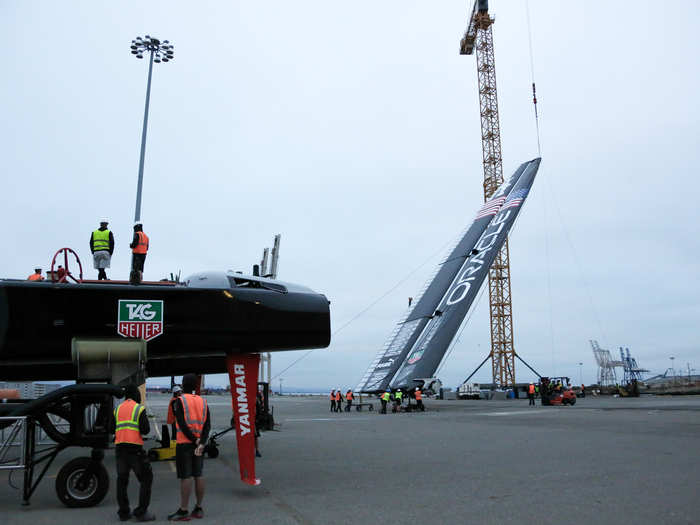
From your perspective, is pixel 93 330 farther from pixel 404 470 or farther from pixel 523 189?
pixel 523 189

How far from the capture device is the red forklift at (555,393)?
34969 millimetres

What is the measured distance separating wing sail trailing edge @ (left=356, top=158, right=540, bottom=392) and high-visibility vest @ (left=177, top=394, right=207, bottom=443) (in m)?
24.4

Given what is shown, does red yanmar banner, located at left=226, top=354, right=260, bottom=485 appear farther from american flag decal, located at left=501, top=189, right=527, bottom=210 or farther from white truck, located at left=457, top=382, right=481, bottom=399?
white truck, located at left=457, top=382, right=481, bottom=399

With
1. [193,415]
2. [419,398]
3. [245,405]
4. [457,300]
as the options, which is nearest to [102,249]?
[245,405]

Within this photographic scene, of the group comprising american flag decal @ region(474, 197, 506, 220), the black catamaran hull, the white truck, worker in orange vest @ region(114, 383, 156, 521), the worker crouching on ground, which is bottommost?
the white truck

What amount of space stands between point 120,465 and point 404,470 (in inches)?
198

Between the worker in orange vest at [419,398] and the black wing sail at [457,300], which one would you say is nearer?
the worker in orange vest at [419,398]

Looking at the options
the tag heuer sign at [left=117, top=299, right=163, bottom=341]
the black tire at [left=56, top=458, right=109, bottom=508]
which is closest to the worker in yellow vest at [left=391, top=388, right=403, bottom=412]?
the tag heuer sign at [left=117, top=299, right=163, bottom=341]

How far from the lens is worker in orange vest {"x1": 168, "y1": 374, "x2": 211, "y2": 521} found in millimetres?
6356

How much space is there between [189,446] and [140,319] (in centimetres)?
276

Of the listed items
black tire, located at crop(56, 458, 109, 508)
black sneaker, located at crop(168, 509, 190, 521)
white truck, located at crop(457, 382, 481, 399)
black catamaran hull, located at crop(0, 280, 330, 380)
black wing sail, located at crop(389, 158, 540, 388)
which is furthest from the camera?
white truck, located at crop(457, 382, 481, 399)

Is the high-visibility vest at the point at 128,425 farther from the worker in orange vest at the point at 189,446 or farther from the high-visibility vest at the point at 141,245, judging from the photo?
the high-visibility vest at the point at 141,245

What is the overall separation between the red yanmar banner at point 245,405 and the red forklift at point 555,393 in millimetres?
30798

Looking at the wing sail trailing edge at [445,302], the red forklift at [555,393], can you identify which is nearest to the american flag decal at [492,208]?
the wing sail trailing edge at [445,302]
